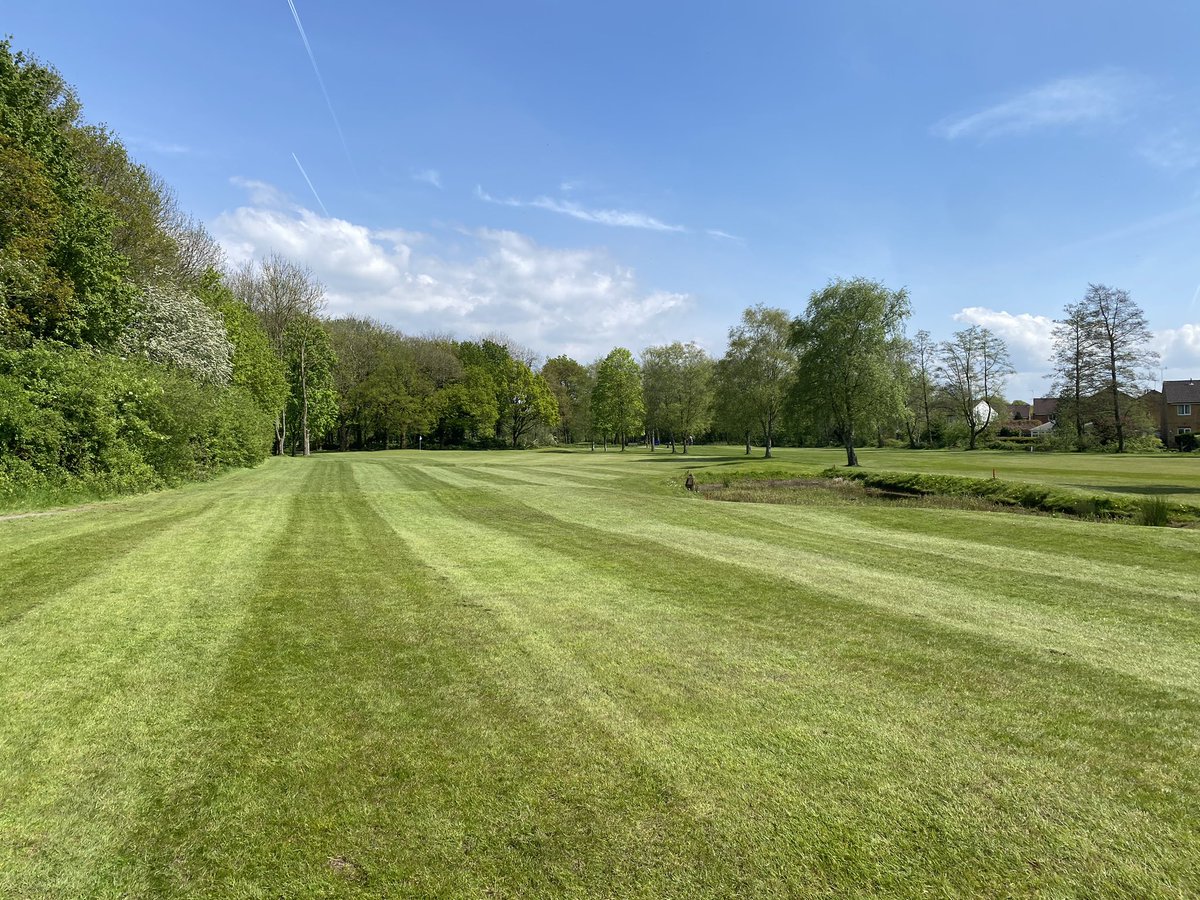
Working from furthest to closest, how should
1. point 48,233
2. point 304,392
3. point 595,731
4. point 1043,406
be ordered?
1. point 1043,406
2. point 304,392
3. point 48,233
4. point 595,731

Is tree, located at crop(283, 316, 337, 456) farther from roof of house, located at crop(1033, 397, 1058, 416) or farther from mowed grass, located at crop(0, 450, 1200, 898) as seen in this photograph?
roof of house, located at crop(1033, 397, 1058, 416)

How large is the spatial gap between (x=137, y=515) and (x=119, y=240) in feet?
66.8

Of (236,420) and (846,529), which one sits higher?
(236,420)

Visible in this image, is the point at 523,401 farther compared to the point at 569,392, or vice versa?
Answer: the point at 569,392

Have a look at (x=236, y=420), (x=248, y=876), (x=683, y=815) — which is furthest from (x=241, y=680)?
(x=236, y=420)

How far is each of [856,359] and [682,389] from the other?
32.1 m

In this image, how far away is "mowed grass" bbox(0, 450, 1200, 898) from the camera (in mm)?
2699

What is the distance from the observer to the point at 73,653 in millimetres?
5145

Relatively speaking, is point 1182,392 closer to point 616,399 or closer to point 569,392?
point 616,399

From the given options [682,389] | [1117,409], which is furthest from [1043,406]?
[682,389]

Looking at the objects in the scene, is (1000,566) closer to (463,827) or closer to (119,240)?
(463,827)

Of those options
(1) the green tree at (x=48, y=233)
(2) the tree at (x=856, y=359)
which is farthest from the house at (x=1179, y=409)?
(1) the green tree at (x=48, y=233)

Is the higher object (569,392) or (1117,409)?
(569,392)

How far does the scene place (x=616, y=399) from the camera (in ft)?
243
